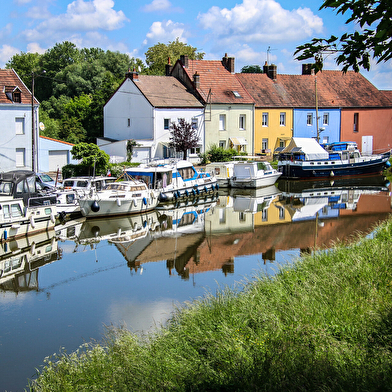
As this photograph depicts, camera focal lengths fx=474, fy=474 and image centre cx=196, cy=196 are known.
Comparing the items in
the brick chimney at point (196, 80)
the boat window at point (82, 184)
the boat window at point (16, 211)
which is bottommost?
the boat window at point (16, 211)

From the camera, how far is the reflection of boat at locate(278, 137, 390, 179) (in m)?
40.6

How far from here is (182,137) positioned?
136 ft

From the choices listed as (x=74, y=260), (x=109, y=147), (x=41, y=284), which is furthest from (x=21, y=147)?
(x=41, y=284)

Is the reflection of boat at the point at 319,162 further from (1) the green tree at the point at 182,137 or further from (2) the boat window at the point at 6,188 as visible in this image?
(2) the boat window at the point at 6,188

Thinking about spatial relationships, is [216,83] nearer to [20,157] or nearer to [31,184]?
[20,157]

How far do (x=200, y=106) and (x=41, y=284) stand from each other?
32825 mm

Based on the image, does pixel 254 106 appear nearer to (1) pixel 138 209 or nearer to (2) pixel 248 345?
(1) pixel 138 209

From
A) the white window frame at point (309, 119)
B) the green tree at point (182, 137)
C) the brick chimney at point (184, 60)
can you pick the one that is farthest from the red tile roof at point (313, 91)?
the green tree at point (182, 137)

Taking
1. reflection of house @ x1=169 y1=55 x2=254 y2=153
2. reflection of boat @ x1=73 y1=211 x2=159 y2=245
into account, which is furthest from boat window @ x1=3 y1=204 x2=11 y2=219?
reflection of house @ x1=169 y1=55 x2=254 y2=153

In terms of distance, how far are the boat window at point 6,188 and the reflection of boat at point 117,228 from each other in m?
3.54

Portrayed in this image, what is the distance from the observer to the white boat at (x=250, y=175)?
36.1 m

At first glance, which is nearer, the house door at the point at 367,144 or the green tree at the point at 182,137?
the green tree at the point at 182,137

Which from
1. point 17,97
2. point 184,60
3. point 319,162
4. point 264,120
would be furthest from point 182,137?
point 17,97

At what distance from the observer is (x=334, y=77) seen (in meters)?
54.6
